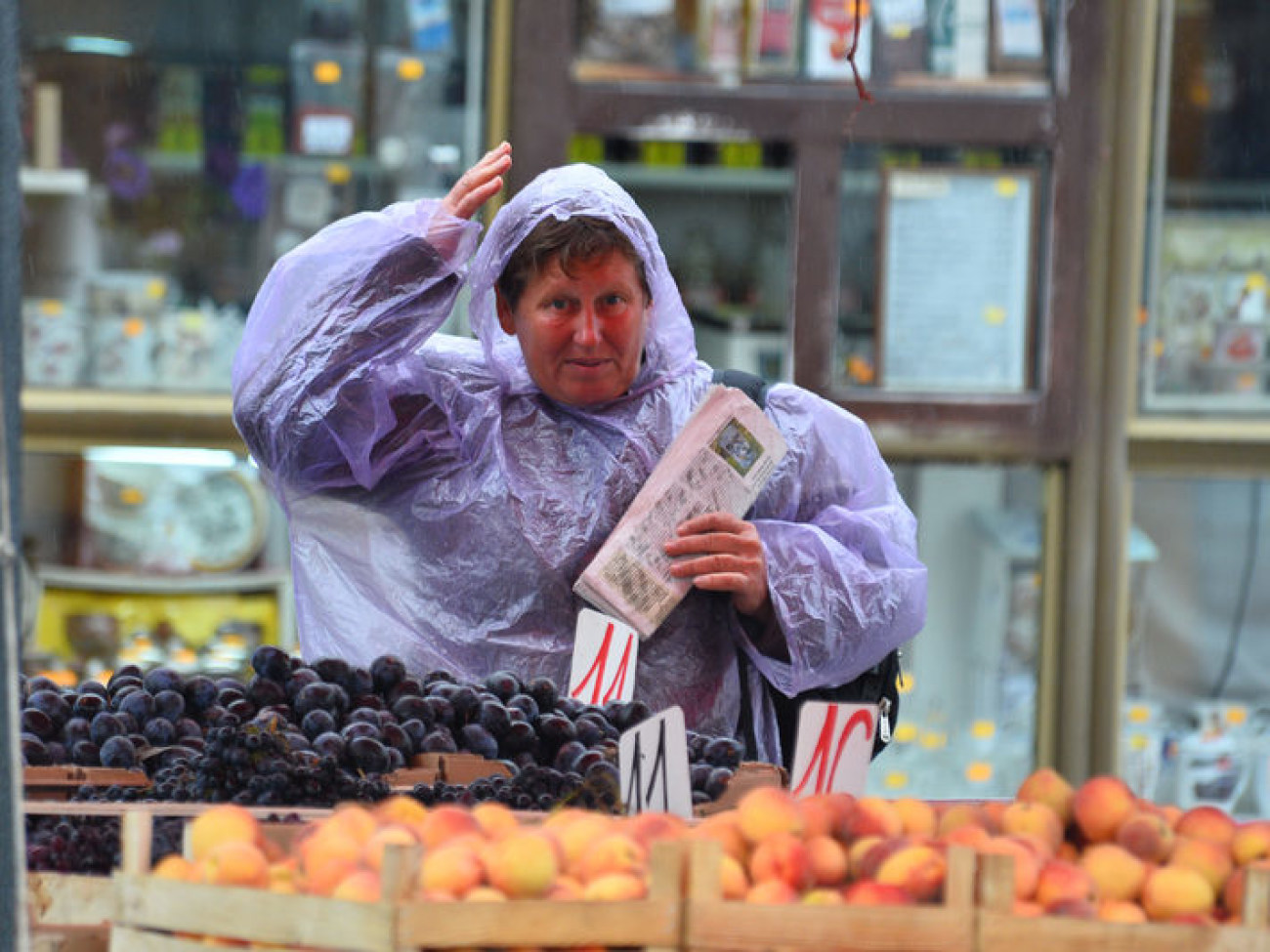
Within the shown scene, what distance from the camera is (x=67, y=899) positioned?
1.62 meters

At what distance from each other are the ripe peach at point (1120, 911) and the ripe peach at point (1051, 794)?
16 centimetres

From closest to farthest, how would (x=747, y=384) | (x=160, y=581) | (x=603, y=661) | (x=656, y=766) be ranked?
(x=656, y=766), (x=603, y=661), (x=747, y=384), (x=160, y=581)

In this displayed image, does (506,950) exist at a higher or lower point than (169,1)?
lower

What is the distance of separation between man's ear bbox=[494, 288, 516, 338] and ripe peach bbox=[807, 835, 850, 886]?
139 cm

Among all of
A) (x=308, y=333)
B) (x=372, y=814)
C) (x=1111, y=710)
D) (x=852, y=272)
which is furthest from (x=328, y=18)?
(x=372, y=814)

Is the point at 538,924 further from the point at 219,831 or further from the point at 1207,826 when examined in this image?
the point at 1207,826

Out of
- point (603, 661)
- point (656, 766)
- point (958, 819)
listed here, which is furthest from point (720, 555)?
point (958, 819)

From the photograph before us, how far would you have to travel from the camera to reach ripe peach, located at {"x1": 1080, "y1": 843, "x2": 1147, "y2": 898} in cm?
154

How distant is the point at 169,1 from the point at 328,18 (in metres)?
0.41

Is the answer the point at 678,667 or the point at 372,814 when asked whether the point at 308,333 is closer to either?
the point at 678,667

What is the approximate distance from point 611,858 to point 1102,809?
1.55 ft

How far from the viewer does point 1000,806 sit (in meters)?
1.70

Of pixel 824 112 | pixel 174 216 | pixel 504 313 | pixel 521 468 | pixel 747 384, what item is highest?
pixel 824 112

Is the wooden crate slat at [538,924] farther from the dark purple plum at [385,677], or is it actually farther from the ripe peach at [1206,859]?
the dark purple plum at [385,677]
